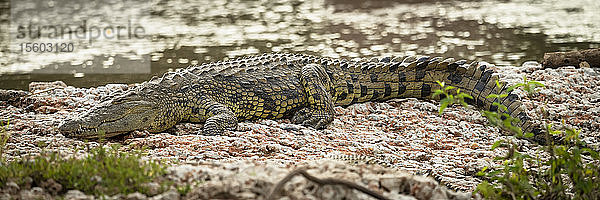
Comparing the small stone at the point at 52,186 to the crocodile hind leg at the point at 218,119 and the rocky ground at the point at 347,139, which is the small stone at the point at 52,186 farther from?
the crocodile hind leg at the point at 218,119

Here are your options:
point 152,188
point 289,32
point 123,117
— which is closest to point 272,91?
point 123,117

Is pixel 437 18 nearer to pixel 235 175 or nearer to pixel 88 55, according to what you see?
pixel 88 55

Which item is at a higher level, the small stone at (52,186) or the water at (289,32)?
the small stone at (52,186)

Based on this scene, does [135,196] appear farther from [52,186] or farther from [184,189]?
[52,186]

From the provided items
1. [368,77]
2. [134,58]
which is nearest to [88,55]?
[134,58]

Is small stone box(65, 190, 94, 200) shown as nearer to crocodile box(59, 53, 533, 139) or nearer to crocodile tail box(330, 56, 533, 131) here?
crocodile box(59, 53, 533, 139)

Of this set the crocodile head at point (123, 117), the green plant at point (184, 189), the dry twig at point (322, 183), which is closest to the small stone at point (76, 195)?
the green plant at point (184, 189)
